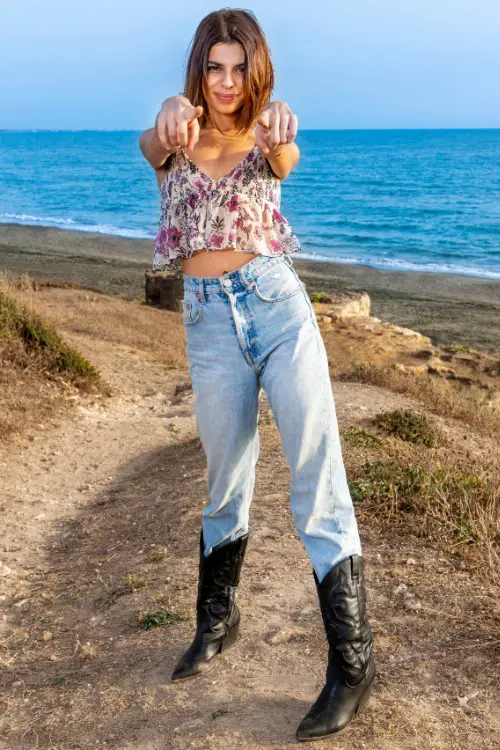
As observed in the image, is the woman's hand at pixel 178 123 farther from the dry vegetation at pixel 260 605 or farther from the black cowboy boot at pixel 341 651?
the dry vegetation at pixel 260 605

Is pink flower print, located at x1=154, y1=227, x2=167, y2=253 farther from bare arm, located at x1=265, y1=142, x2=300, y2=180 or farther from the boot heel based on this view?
the boot heel

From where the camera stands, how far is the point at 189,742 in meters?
3.17

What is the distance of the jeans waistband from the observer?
3.08 m

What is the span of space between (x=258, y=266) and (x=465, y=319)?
16670 millimetres

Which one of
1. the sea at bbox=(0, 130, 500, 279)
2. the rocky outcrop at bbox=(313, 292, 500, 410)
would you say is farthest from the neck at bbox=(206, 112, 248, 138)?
the sea at bbox=(0, 130, 500, 279)

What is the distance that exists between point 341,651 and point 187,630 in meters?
1.19

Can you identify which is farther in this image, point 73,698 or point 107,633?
point 107,633

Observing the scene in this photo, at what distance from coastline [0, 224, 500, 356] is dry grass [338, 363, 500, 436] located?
7166mm

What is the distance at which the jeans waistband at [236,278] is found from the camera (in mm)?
3084

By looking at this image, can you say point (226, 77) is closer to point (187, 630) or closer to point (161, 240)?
point (161, 240)

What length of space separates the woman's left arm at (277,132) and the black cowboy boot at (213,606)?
1.60 meters

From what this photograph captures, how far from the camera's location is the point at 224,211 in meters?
3.16

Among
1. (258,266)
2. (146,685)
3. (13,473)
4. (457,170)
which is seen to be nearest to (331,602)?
(146,685)

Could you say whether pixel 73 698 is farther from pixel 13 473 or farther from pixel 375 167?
pixel 375 167
